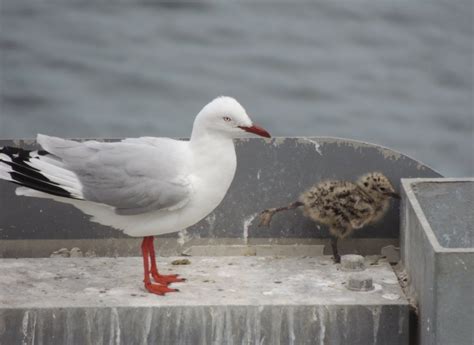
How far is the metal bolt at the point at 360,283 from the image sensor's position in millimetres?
7375

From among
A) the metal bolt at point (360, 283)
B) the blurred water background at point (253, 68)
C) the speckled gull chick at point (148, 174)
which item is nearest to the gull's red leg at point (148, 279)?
the speckled gull chick at point (148, 174)

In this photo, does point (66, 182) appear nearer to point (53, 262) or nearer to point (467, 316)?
point (53, 262)

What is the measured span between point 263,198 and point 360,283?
1.13m

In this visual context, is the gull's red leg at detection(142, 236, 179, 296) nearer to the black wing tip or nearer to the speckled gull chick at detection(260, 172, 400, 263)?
the black wing tip

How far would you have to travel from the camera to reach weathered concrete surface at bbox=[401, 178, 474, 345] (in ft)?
21.5

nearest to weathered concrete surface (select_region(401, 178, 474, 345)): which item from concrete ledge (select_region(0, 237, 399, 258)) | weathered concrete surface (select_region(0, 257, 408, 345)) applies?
weathered concrete surface (select_region(0, 257, 408, 345))

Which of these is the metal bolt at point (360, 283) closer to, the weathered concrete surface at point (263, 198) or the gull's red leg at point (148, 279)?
the weathered concrete surface at point (263, 198)

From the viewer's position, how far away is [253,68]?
59.6 ft

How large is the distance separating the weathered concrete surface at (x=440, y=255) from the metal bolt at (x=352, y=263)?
10.0 inches

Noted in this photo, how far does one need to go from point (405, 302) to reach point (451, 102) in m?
10.2

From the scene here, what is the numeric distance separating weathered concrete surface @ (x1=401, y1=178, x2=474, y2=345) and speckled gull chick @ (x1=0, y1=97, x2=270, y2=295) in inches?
40.5

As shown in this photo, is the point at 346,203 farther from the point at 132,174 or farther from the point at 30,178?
the point at 30,178

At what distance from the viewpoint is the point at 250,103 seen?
16.8 meters

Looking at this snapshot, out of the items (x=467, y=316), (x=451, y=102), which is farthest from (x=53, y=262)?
(x=451, y=102)
